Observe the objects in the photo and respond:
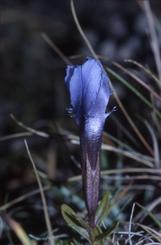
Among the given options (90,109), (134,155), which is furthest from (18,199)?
(90,109)

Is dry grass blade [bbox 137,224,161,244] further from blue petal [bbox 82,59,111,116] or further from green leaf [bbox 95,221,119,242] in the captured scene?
blue petal [bbox 82,59,111,116]

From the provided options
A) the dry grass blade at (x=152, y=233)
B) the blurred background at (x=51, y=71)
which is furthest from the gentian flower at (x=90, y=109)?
the blurred background at (x=51, y=71)

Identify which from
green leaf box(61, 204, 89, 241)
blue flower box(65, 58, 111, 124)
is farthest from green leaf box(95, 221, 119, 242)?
blue flower box(65, 58, 111, 124)

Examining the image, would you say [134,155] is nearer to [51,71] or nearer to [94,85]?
[94,85]

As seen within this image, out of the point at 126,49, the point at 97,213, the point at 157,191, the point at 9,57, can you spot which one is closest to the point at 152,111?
the point at 157,191

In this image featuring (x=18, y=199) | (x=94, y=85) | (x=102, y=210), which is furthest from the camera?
(x=18, y=199)

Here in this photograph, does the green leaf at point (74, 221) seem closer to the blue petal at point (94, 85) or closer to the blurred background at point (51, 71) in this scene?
the blue petal at point (94, 85)
